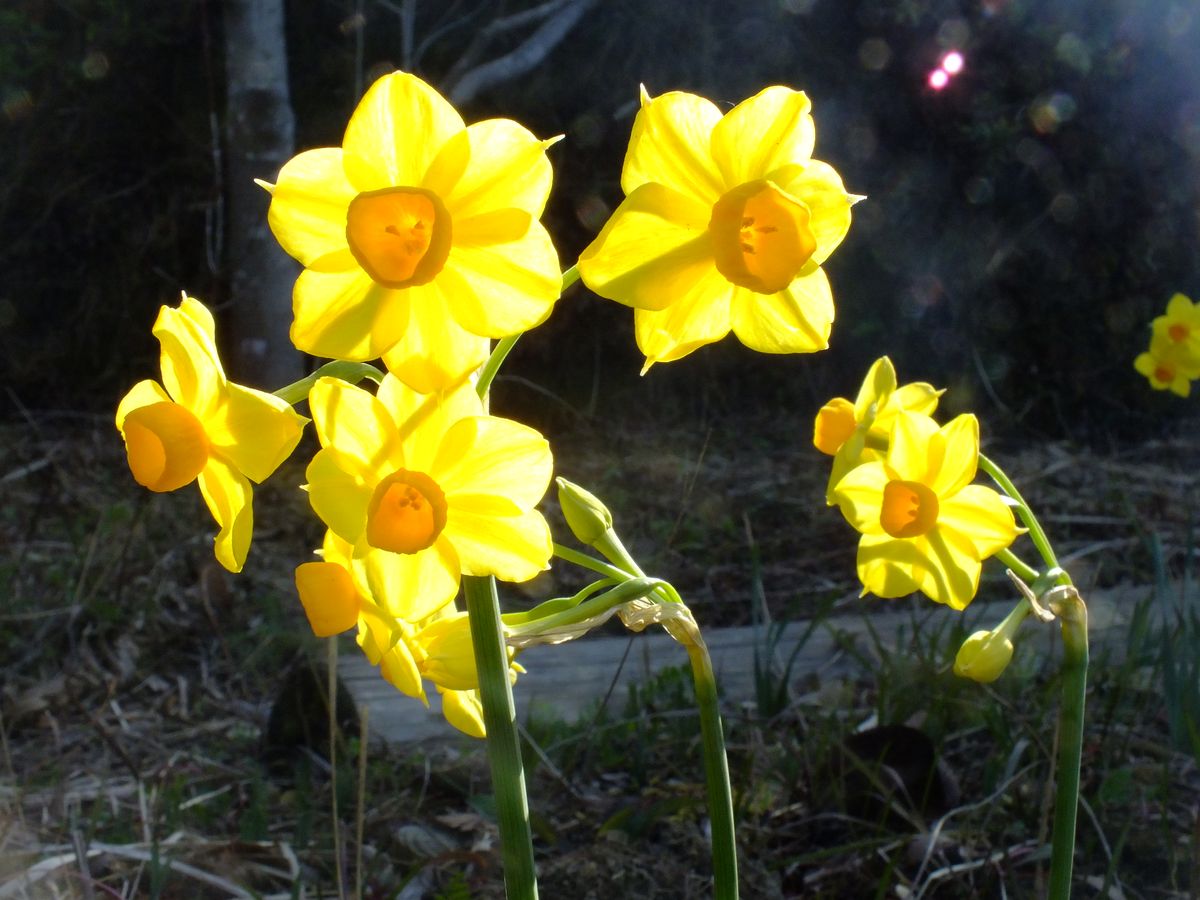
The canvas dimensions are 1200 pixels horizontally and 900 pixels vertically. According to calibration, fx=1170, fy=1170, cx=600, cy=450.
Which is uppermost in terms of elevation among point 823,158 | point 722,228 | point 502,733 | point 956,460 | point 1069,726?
point 823,158

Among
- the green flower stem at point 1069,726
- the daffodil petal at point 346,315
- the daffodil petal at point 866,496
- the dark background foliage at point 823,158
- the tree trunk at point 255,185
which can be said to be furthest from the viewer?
the dark background foliage at point 823,158

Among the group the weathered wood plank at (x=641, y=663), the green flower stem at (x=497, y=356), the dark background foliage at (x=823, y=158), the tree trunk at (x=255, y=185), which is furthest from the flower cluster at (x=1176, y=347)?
the tree trunk at (x=255, y=185)

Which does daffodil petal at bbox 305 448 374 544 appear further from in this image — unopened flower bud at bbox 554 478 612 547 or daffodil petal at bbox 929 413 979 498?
daffodil petal at bbox 929 413 979 498

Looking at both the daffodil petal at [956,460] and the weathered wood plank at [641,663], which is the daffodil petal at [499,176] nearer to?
the daffodil petal at [956,460]

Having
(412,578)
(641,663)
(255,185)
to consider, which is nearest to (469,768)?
(641,663)

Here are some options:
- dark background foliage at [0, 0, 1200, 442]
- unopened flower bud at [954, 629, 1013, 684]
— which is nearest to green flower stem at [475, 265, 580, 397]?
unopened flower bud at [954, 629, 1013, 684]

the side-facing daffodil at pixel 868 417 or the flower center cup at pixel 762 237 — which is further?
the side-facing daffodil at pixel 868 417

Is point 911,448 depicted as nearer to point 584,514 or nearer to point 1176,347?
point 584,514

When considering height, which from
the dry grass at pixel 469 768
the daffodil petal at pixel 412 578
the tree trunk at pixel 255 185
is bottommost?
the dry grass at pixel 469 768
